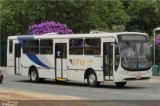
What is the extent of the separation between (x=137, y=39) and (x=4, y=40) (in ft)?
118

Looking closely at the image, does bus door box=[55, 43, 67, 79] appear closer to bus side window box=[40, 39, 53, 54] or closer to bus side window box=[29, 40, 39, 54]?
bus side window box=[40, 39, 53, 54]

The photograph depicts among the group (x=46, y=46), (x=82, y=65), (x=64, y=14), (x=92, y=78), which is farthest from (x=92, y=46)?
(x=64, y=14)

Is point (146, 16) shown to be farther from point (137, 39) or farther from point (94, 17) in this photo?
point (137, 39)

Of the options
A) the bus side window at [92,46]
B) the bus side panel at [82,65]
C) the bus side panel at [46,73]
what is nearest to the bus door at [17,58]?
the bus side panel at [46,73]

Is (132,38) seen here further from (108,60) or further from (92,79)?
(92,79)

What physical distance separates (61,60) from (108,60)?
384 cm

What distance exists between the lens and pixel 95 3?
5622 cm

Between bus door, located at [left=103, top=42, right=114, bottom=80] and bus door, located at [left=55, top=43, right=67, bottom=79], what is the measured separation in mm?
3260

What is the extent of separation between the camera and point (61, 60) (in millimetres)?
28953

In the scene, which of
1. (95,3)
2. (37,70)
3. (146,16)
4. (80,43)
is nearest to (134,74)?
(80,43)

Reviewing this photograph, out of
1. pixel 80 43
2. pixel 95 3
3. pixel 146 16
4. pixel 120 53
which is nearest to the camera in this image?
pixel 120 53

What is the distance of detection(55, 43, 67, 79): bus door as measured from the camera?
28.7 metres

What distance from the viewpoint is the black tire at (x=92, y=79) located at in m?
26.6

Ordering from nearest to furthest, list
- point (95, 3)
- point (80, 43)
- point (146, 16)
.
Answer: point (80, 43)
point (95, 3)
point (146, 16)
